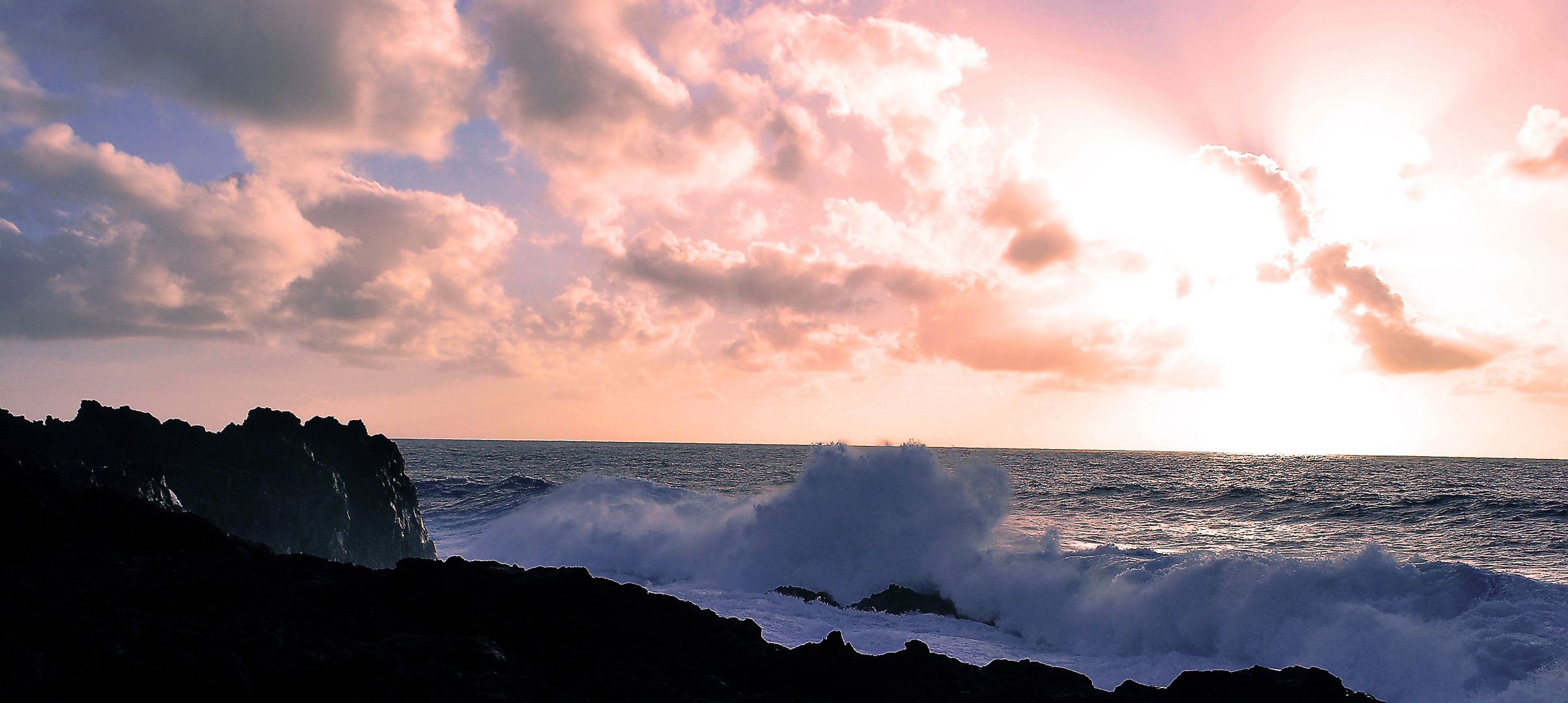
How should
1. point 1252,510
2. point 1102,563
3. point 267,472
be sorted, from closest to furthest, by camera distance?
1. point 267,472
2. point 1102,563
3. point 1252,510

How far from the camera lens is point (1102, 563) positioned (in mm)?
15430

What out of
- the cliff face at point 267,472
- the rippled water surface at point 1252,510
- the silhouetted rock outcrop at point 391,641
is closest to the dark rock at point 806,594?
the rippled water surface at point 1252,510

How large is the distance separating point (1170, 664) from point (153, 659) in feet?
38.4

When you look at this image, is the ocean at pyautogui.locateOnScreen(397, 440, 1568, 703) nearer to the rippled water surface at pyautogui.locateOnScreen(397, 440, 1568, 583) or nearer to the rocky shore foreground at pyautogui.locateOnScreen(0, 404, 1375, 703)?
the rippled water surface at pyautogui.locateOnScreen(397, 440, 1568, 583)

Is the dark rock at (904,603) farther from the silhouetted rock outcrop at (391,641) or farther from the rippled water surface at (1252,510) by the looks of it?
the silhouetted rock outcrop at (391,641)

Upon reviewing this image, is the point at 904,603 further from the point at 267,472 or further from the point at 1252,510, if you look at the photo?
the point at 1252,510

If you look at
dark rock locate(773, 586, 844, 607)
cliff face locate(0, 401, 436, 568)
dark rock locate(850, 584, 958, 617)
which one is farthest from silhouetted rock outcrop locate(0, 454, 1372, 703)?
dark rock locate(773, 586, 844, 607)

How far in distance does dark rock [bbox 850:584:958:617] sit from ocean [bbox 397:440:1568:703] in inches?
11.6

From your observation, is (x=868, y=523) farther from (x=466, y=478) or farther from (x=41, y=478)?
(x=466, y=478)

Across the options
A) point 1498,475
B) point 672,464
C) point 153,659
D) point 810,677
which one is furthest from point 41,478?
point 1498,475

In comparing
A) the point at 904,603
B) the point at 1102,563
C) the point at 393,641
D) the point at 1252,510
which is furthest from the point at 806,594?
the point at 1252,510

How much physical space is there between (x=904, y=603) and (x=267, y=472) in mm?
12170

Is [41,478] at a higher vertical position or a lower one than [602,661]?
higher

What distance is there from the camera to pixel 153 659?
391cm
